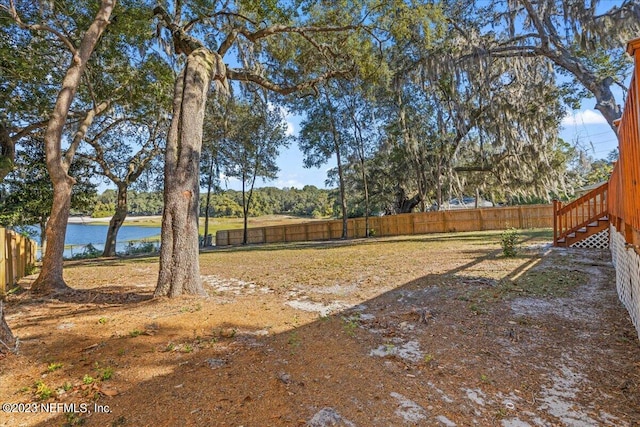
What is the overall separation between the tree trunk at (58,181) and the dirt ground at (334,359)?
579mm

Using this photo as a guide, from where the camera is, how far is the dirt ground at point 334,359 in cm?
199

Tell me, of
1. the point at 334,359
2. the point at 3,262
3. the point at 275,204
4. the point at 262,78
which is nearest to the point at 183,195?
the point at 334,359

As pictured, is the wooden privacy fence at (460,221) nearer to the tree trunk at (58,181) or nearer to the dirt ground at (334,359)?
the dirt ground at (334,359)

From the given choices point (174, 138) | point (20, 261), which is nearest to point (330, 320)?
point (174, 138)

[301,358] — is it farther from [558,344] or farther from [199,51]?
[199,51]

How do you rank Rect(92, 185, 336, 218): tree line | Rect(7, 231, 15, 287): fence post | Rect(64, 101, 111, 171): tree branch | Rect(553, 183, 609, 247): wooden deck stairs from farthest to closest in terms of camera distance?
Rect(92, 185, 336, 218): tree line → Rect(553, 183, 609, 247): wooden deck stairs → Rect(64, 101, 111, 171): tree branch → Rect(7, 231, 15, 287): fence post

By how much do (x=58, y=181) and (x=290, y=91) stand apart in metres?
4.62

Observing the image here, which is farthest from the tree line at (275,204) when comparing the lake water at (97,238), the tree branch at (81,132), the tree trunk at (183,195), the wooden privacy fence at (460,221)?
the tree trunk at (183,195)

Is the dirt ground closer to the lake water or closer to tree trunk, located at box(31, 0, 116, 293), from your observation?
tree trunk, located at box(31, 0, 116, 293)

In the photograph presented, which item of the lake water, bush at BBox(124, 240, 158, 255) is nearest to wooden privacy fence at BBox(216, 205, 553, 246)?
bush at BBox(124, 240, 158, 255)

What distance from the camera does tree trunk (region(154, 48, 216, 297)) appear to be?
4.40 m

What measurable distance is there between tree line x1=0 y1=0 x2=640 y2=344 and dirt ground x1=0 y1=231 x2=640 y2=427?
1289 mm

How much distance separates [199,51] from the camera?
202 inches

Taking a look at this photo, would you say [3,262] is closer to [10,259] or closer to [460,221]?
[10,259]
